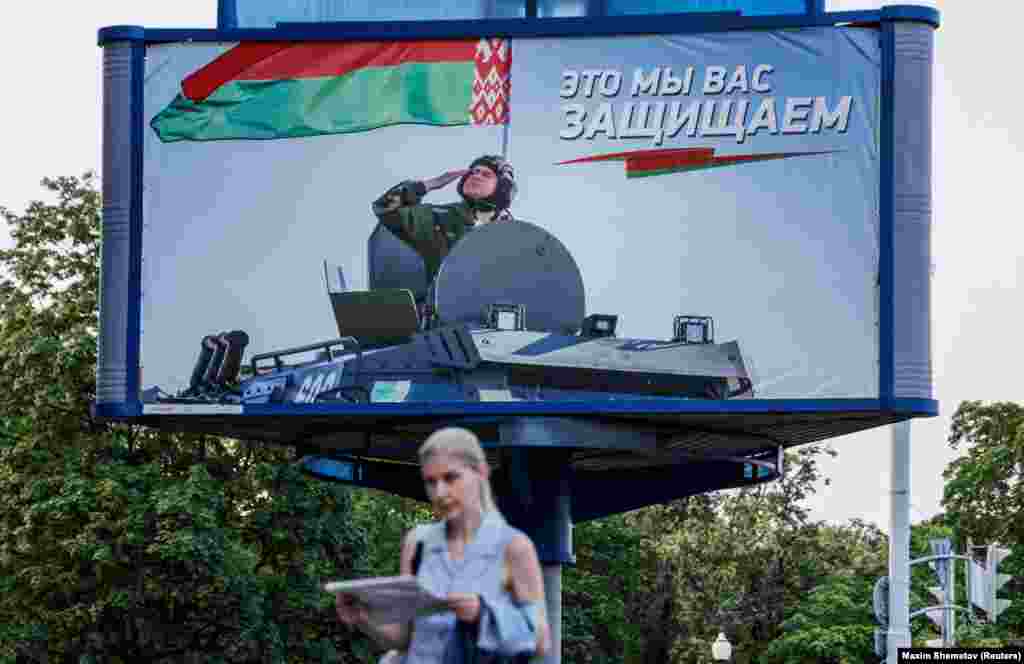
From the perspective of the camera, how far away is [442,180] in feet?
117

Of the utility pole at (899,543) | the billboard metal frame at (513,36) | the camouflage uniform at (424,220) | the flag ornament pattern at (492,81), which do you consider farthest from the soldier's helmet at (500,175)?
the utility pole at (899,543)

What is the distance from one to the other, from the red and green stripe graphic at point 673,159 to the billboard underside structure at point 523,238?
1.1 inches

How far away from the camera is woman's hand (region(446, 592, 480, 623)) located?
972 cm

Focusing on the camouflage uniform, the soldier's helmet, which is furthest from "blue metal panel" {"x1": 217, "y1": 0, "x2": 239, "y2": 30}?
the soldier's helmet

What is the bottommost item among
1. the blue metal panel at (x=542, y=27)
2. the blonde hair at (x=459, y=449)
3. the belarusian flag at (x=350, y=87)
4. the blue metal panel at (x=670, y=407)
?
the blonde hair at (x=459, y=449)

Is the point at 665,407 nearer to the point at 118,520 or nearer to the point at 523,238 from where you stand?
the point at 523,238

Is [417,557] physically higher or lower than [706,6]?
lower

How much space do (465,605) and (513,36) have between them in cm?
2632

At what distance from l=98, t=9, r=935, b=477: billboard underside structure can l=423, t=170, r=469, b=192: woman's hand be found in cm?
5

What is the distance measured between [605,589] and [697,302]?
1423 inches

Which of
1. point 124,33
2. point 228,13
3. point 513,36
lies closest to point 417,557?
point 513,36

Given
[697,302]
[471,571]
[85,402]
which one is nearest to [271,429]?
[697,302]

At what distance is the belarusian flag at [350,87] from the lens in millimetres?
35688

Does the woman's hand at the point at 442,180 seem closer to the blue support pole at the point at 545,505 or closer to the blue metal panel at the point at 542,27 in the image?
the blue metal panel at the point at 542,27
